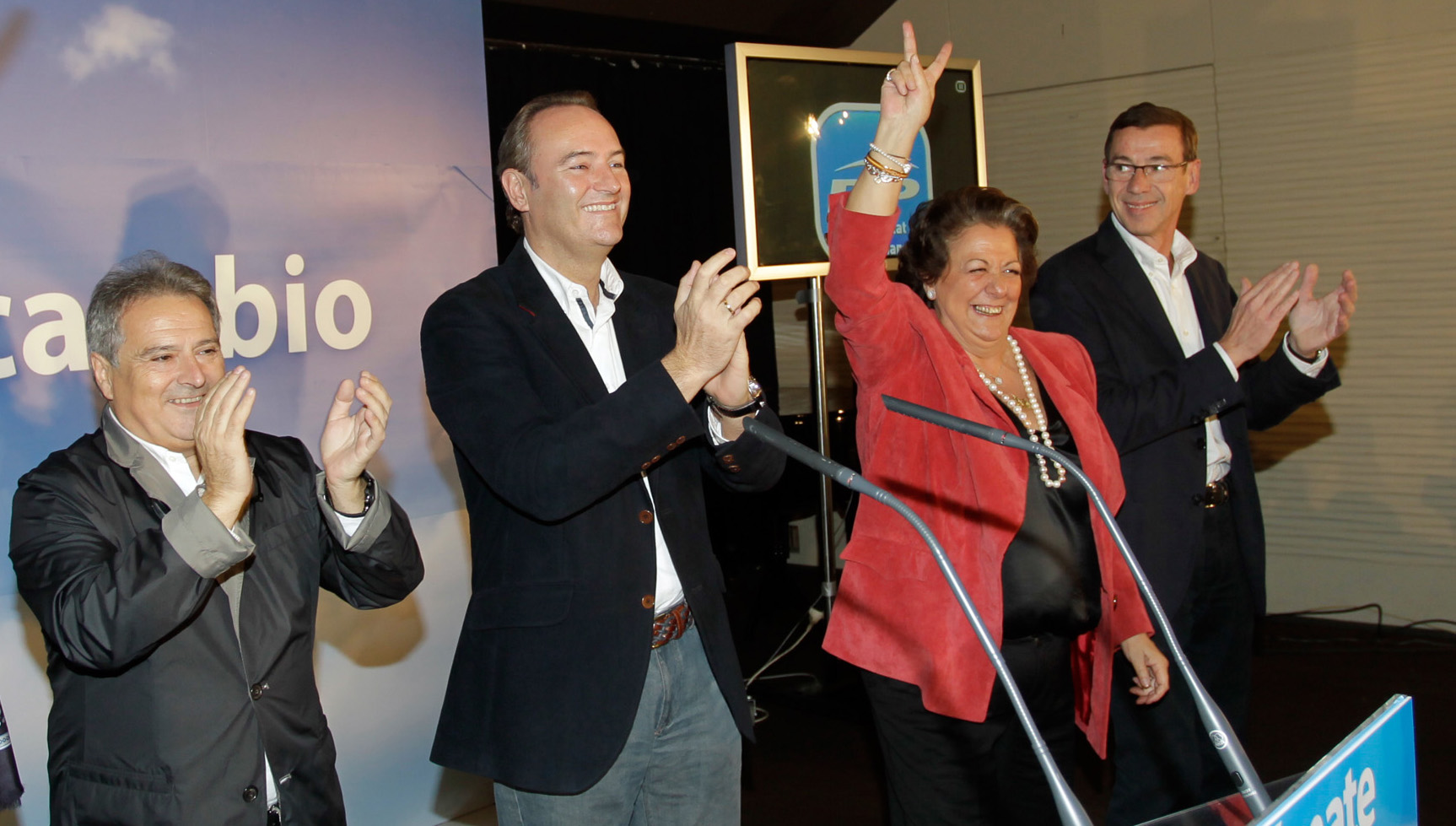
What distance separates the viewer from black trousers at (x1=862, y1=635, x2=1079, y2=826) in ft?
7.14

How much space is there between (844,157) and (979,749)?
225cm

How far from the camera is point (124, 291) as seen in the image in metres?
1.82

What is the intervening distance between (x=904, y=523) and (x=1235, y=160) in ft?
12.8

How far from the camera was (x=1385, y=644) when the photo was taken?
16.1 ft

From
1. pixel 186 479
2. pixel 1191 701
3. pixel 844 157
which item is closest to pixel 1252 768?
pixel 186 479

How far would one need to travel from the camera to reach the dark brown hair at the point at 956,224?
7.65 ft

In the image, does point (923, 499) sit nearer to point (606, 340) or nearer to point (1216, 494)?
point (606, 340)

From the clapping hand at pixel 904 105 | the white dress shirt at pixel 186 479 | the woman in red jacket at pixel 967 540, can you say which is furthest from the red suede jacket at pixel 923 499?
the white dress shirt at pixel 186 479

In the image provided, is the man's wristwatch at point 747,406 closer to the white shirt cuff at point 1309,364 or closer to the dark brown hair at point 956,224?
the dark brown hair at point 956,224

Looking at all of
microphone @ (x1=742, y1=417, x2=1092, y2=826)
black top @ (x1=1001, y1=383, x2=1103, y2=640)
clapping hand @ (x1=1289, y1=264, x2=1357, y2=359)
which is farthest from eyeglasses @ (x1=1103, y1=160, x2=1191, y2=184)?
microphone @ (x1=742, y1=417, x2=1092, y2=826)

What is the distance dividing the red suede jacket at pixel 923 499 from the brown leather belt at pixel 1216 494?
0.61 m

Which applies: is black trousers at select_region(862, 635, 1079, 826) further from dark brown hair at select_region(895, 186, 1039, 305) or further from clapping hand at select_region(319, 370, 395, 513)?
clapping hand at select_region(319, 370, 395, 513)

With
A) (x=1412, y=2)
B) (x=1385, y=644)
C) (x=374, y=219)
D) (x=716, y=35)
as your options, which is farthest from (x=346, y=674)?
(x=1412, y=2)

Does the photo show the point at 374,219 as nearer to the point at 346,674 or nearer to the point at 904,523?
the point at 346,674
